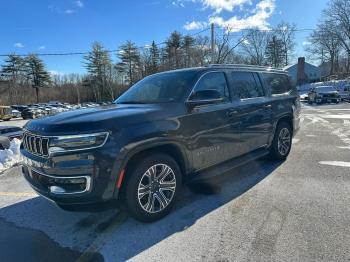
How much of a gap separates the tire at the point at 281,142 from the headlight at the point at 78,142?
13.0 ft

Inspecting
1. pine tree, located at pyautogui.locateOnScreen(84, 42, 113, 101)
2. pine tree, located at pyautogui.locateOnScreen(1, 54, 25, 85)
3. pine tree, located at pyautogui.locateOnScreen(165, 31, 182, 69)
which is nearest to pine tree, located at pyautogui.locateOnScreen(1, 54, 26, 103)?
pine tree, located at pyautogui.locateOnScreen(1, 54, 25, 85)

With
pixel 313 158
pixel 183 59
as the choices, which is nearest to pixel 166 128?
pixel 313 158

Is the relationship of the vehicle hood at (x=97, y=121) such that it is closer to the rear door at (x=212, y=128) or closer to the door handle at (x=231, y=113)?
the rear door at (x=212, y=128)

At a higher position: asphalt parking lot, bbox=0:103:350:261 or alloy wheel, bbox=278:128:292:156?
alloy wheel, bbox=278:128:292:156

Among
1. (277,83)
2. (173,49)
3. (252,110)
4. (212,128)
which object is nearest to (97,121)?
(212,128)

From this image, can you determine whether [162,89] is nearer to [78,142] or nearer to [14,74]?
[78,142]

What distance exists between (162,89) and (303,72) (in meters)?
72.3

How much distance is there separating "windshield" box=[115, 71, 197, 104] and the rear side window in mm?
2059

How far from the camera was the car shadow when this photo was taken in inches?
129

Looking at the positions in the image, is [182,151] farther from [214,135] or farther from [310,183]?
[310,183]

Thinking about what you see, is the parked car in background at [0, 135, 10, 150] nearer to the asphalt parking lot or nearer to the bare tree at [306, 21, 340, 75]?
the asphalt parking lot

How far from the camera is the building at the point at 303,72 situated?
69.2 m

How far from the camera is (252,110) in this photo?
17.0 feet

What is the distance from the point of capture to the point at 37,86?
73.7 m
